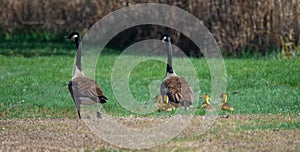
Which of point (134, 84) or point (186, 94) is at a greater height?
point (186, 94)

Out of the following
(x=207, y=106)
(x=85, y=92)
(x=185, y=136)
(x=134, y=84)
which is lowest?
(x=134, y=84)

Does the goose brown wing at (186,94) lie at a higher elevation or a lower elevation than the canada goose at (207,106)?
higher

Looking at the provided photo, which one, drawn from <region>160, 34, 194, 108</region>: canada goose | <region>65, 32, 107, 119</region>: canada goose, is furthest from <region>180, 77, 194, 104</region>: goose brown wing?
<region>65, 32, 107, 119</region>: canada goose

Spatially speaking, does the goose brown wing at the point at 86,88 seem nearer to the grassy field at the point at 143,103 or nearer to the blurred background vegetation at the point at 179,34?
the grassy field at the point at 143,103

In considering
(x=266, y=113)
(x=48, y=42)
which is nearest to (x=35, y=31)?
(x=48, y=42)

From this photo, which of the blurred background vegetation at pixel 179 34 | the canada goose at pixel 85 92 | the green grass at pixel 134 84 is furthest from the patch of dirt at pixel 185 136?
the blurred background vegetation at pixel 179 34

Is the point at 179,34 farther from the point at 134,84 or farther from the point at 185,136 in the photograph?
the point at 185,136

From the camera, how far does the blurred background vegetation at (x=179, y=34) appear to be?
795 inches

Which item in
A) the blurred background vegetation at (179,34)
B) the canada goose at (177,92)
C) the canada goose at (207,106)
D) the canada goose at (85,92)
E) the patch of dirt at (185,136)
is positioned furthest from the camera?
the blurred background vegetation at (179,34)

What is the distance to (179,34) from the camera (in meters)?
21.9

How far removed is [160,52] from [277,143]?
12.7 metres

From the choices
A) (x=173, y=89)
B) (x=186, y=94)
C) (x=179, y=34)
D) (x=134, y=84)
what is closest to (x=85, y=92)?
(x=173, y=89)

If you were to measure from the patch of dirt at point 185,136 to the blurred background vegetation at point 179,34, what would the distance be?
8.72m

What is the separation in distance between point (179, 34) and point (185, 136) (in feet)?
38.5
